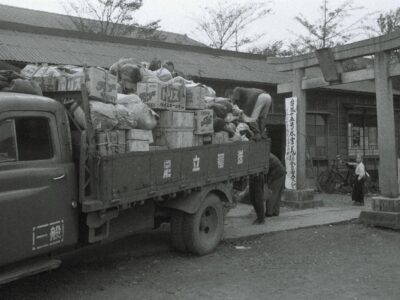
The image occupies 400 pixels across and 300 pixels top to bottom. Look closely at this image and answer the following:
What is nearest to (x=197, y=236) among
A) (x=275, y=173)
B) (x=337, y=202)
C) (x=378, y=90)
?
(x=275, y=173)

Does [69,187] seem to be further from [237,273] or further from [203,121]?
[203,121]

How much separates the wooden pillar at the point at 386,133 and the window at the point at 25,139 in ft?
21.3

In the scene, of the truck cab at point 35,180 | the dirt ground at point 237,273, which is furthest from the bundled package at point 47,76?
the dirt ground at point 237,273

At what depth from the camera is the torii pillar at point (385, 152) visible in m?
9.04

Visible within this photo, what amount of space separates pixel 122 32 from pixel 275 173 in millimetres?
15080

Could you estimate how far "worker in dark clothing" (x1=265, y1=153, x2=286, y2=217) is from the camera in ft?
32.7

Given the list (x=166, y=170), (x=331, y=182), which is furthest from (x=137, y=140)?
(x=331, y=182)

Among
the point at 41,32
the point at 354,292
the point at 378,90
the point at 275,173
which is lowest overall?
the point at 354,292

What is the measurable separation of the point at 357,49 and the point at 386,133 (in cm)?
174

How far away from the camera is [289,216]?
10.1 meters

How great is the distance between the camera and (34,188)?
15.0 feet

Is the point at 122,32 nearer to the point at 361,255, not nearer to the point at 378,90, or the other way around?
the point at 378,90

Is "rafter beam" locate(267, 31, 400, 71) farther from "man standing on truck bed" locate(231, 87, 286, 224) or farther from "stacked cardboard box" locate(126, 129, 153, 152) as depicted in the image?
"stacked cardboard box" locate(126, 129, 153, 152)

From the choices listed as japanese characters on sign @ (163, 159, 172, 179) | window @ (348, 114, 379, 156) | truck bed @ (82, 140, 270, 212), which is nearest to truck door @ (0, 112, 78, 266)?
truck bed @ (82, 140, 270, 212)
